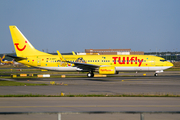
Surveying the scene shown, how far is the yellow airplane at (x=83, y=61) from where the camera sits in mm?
41844

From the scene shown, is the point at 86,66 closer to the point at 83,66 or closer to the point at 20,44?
the point at 83,66

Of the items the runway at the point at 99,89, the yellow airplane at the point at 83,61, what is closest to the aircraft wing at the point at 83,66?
the yellow airplane at the point at 83,61

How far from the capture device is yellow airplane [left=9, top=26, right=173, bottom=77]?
41844 millimetres

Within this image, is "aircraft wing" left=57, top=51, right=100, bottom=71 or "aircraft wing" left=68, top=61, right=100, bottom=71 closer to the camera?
"aircraft wing" left=57, top=51, right=100, bottom=71

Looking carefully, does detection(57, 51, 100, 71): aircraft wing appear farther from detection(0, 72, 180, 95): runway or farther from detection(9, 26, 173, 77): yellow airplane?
detection(0, 72, 180, 95): runway

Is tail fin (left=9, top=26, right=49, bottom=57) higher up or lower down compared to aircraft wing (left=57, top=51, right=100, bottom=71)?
higher up

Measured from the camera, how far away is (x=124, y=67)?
1646 inches

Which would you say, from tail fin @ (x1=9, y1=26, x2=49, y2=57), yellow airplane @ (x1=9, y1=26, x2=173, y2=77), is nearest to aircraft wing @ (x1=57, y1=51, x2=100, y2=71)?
yellow airplane @ (x1=9, y1=26, x2=173, y2=77)

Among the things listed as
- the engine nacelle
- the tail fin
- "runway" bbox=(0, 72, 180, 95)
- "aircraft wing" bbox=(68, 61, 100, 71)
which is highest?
the tail fin

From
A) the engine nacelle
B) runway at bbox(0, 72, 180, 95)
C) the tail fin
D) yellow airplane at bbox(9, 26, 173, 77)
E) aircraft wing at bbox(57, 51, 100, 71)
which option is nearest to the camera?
runway at bbox(0, 72, 180, 95)
